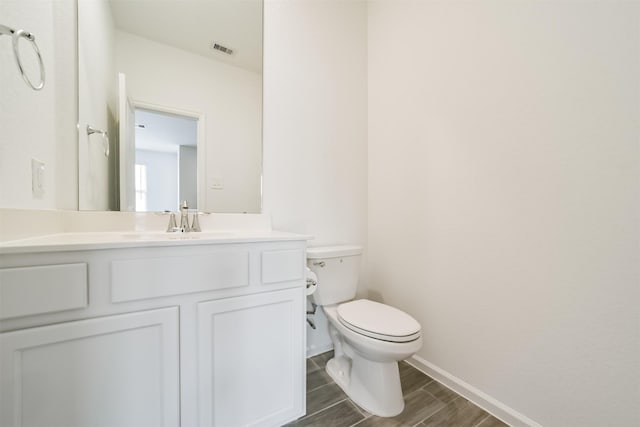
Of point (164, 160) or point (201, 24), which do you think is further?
point (201, 24)

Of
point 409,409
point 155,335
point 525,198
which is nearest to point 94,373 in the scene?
point 155,335

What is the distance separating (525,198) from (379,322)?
2.87 feet

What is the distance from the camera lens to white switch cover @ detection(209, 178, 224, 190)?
135cm

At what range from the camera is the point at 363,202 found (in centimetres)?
187

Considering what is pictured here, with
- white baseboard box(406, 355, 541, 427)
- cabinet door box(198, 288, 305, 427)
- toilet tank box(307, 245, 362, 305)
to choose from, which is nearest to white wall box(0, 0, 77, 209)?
cabinet door box(198, 288, 305, 427)

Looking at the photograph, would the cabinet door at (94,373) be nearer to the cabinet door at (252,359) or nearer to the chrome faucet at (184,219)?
the cabinet door at (252,359)

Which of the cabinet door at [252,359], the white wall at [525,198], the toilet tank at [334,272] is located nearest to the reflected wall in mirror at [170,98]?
the toilet tank at [334,272]

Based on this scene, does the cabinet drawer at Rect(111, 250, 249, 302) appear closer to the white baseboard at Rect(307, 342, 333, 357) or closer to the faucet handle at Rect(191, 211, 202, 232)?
the faucet handle at Rect(191, 211, 202, 232)

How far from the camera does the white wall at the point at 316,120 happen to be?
150cm

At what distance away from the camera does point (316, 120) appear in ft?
5.39

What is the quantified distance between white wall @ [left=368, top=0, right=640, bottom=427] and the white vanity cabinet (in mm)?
863

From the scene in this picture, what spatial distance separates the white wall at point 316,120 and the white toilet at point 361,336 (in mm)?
231

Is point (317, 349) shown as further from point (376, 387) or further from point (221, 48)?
point (221, 48)

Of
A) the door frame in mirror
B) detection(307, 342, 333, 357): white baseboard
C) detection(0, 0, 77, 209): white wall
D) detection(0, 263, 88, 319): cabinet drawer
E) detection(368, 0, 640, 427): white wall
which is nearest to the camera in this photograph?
detection(0, 263, 88, 319): cabinet drawer
